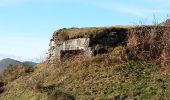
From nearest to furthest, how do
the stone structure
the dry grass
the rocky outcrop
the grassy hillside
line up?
the grassy hillside
the dry grass
the rocky outcrop
the stone structure

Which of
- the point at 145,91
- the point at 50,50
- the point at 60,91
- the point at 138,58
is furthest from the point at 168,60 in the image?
the point at 50,50

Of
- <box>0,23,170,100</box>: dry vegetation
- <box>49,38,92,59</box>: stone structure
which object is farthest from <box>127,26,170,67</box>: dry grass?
<box>49,38,92,59</box>: stone structure

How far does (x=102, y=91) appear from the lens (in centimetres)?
1672

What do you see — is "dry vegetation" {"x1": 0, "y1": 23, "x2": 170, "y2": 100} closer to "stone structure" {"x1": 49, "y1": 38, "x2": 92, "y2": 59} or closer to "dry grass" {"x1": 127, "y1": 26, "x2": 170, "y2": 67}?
"dry grass" {"x1": 127, "y1": 26, "x2": 170, "y2": 67}

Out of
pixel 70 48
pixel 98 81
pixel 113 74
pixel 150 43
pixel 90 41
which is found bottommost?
pixel 98 81

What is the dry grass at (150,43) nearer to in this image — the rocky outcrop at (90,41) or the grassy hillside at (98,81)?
the grassy hillside at (98,81)

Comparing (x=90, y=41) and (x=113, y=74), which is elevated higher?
(x=90, y=41)

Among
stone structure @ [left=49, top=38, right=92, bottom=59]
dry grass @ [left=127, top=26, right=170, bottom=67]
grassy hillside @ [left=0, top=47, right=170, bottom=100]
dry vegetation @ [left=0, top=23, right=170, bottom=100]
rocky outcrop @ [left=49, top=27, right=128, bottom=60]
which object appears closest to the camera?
grassy hillside @ [left=0, top=47, right=170, bottom=100]

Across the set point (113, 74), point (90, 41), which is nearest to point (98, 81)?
point (113, 74)

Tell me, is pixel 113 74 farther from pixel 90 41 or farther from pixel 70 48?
pixel 70 48

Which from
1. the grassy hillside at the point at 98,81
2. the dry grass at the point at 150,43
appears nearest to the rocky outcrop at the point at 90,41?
the grassy hillside at the point at 98,81

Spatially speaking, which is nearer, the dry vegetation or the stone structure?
the dry vegetation

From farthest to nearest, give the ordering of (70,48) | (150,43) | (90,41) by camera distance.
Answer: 1. (70,48)
2. (90,41)
3. (150,43)

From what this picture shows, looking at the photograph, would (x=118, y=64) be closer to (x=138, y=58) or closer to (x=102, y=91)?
(x=138, y=58)
